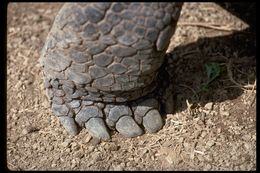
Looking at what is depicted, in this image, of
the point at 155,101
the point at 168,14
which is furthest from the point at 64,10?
the point at 155,101

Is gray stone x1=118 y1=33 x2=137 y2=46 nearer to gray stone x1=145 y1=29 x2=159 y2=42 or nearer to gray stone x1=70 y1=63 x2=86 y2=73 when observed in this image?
gray stone x1=145 y1=29 x2=159 y2=42

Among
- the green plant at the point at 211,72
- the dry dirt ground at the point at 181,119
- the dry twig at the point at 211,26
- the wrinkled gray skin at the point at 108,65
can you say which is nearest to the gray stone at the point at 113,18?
the wrinkled gray skin at the point at 108,65

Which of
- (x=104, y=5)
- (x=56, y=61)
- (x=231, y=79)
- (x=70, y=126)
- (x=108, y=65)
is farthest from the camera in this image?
(x=231, y=79)

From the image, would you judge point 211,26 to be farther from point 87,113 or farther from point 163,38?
point 87,113

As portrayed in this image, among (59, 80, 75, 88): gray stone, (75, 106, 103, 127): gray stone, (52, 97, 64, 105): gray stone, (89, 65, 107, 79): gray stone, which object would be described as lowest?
(75, 106, 103, 127): gray stone

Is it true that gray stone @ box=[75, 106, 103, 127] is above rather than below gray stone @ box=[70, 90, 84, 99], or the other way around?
below

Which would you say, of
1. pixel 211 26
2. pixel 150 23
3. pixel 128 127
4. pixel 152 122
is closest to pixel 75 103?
pixel 128 127

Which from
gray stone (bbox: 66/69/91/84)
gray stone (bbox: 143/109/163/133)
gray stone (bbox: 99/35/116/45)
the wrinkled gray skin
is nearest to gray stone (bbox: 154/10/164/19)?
the wrinkled gray skin
